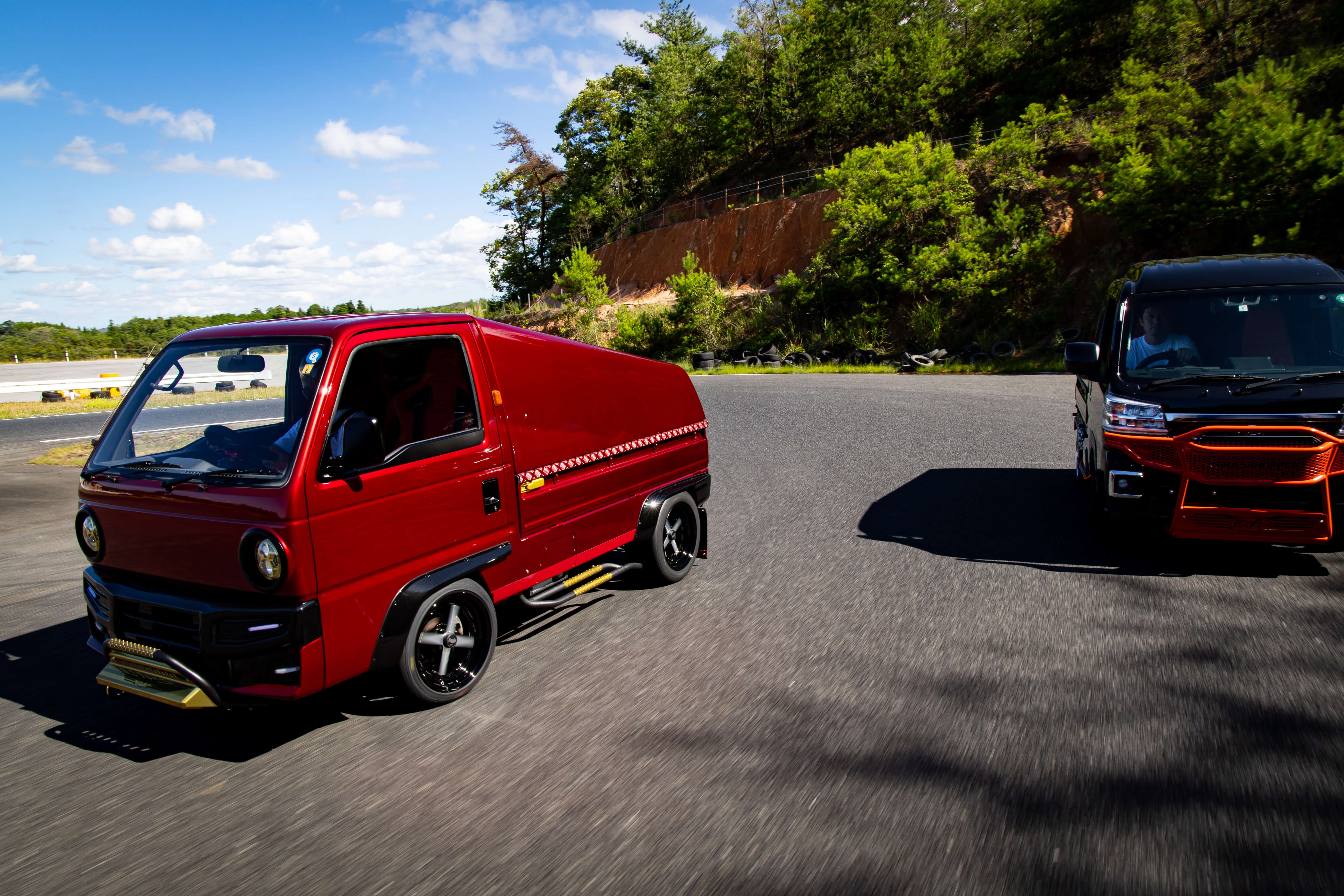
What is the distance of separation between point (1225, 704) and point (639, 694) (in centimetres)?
273

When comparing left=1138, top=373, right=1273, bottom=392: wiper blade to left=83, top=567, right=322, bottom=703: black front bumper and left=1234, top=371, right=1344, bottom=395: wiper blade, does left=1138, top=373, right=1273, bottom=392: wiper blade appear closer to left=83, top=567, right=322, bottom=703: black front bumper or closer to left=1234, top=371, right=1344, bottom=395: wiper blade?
left=1234, top=371, right=1344, bottom=395: wiper blade

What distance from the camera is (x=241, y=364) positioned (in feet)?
13.3

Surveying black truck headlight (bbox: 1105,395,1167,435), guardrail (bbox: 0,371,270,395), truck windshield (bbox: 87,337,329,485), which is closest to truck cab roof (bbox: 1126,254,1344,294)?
black truck headlight (bbox: 1105,395,1167,435)

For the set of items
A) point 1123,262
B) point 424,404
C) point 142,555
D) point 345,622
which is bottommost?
A: point 345,622

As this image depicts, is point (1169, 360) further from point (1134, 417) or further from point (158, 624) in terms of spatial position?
point (158, 624)

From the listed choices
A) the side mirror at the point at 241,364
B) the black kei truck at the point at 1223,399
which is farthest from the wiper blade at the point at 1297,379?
the side mirror at the point at 241,364

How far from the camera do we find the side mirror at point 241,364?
13.2 ft

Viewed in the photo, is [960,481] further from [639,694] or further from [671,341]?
[671,341]

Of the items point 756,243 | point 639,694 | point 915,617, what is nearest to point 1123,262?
point 756,243

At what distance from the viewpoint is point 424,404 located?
4180mm

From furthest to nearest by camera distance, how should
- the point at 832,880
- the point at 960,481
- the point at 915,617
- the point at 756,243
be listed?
the point at 756,243, the point at 960,481, the point at 915,617, the point at 832,880

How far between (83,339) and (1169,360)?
85892 millimetres

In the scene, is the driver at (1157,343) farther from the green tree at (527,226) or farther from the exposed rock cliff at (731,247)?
the green tree at (527,226)

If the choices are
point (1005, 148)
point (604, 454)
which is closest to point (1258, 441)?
point (604, 454)
